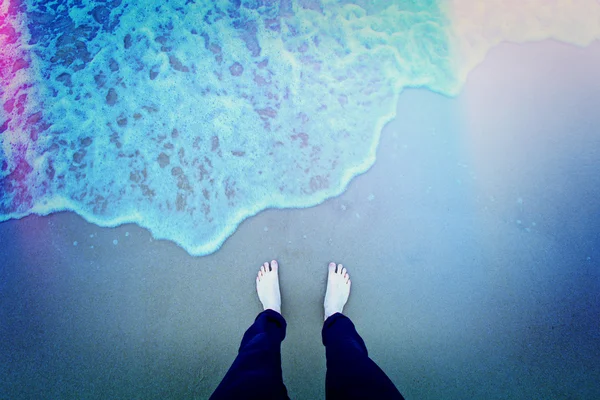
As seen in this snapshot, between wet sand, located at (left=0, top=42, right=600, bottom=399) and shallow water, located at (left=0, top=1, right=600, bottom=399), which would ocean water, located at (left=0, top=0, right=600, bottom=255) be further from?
wet sand, located at (left=0, top=42, right=600, bottom=399)

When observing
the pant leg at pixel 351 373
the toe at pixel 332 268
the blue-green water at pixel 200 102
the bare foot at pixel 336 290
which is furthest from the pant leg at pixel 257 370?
the blue-green water at pixel 200 102

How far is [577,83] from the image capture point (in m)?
2.02

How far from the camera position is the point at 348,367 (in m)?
1.14

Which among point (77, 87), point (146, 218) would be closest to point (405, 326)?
point (146, 218)

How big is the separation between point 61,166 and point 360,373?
7.31 ft

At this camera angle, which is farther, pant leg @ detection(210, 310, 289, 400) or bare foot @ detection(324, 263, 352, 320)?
bare foot @ detection(324, 263, 352, 320)

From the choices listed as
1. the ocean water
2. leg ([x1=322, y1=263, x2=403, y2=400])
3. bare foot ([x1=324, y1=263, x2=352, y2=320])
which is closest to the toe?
bare foot ([x1=324, y1=263, x2=352, y2=320])

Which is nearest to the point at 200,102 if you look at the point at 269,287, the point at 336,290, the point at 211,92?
the point at 211,92

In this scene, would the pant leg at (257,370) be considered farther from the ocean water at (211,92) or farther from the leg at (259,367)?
the ocean water at (211,92)

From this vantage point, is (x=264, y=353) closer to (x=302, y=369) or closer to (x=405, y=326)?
(x=302, y=369)

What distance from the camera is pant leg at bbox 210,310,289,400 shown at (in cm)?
100

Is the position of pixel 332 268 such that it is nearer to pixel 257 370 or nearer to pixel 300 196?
pixel 300 196

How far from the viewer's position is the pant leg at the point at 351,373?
101 cm

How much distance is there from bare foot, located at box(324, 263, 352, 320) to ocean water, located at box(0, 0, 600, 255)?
1.62 ft
